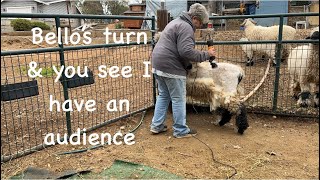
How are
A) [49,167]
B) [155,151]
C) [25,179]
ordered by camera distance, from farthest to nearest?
[155,151]
[49,167]
[25,179]

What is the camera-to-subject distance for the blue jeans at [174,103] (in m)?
4.05

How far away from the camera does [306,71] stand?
5.02 m

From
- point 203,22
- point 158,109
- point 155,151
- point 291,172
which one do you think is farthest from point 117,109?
point 291,172

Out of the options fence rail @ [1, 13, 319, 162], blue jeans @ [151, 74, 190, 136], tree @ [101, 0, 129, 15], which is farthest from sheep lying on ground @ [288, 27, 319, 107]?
tree @ [101, 0, 129, 15]

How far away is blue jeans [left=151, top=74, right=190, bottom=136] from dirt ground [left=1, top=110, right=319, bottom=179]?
148mm

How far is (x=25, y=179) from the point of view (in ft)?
10.3

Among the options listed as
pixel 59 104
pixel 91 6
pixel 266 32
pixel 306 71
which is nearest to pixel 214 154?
pixel 306 71

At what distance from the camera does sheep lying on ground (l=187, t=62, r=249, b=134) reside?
4.27 metres

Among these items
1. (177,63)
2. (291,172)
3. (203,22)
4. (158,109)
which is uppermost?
(203,22)

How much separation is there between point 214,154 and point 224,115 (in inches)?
36.1

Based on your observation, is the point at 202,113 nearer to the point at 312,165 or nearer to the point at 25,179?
the point at 312,165

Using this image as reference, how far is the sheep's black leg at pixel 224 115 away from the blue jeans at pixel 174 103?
0.56 m

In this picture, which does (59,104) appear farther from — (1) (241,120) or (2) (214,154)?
(1) (241,120)

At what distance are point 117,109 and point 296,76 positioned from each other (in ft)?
10.2
